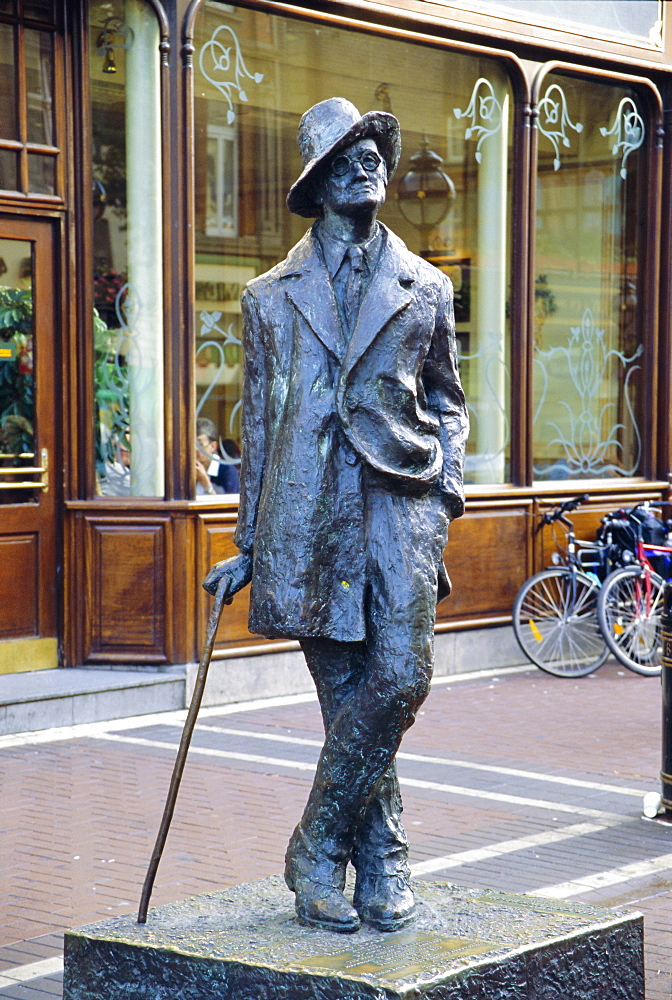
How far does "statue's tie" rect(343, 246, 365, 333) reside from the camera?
4.29 meters

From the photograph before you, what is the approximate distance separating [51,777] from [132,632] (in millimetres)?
1961

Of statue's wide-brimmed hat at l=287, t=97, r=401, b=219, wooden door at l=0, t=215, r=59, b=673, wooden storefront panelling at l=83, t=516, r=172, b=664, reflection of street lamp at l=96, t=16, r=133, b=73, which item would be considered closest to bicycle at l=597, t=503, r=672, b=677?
wooden storefront panelling at l=83, t=516, r=172, b=664

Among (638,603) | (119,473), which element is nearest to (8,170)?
(119,473)

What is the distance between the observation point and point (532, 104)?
38.3 ft

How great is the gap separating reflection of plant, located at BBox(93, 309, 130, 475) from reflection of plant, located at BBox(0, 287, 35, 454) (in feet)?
1.38

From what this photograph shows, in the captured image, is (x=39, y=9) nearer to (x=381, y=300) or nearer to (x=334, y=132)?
(x=334, y=132)

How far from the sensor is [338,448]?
4230mm

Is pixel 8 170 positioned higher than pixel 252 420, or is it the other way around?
pixel 8 170

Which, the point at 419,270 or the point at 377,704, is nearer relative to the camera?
the point at 377,704

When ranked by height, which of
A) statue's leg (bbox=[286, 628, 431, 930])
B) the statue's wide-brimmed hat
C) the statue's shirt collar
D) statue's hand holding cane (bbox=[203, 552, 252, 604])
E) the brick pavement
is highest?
the statue's wide-brimmed hat

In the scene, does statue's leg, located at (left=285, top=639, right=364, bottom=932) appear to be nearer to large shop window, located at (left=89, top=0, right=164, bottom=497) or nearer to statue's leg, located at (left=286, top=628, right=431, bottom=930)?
statue's leg, located at (left=286, top=628, right=431, bottom=930)

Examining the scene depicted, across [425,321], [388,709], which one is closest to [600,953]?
[388,709]

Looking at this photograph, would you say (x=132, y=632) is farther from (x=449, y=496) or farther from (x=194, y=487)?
(x=449, y=496)

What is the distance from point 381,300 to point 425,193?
7.53 m
